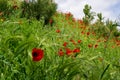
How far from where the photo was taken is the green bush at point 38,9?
11438mm

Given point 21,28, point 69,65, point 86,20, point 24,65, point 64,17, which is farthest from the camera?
point 86,20

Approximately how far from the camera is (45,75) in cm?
417

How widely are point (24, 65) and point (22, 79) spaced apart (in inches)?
7.6

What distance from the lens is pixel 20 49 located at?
12.9 ft

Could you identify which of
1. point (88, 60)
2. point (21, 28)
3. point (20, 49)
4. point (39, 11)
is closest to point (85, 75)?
point (88, 60)

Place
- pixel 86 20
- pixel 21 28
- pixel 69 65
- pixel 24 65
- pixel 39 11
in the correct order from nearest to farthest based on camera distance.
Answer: pixel 69 65, pixel 24 65, pixel 21 28, pixel 39 11, pixel 86 20

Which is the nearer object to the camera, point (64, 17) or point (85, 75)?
point (85, 75)

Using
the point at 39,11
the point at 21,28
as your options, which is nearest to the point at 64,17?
the point at 39,11

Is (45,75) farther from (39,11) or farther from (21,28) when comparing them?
(39,11)

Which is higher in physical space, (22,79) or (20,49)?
(20,49)

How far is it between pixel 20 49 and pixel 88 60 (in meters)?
0.78

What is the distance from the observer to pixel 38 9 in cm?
1168

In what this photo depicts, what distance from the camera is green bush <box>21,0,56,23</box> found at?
11.4 meters

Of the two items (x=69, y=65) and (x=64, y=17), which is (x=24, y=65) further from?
(x=64, y=17)
